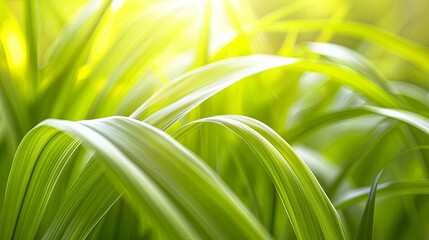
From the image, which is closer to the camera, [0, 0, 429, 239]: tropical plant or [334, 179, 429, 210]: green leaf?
[0, 0, 429, 239]: tropical plant

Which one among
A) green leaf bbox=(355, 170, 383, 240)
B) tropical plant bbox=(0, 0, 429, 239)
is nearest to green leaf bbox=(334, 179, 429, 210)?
tropical plant bbox=(0, 0, 429, 239)

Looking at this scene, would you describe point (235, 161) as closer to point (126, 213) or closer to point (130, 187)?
point (126, 213)

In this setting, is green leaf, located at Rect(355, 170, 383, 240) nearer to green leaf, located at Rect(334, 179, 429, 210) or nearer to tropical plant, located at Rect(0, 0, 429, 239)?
tropical plant, located at Rect(0, 0, 429, 239)

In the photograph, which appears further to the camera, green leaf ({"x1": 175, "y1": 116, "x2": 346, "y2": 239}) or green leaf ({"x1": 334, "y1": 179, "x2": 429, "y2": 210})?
green leaf ({"x1": 334, "y1": 179, "x2": 429, "y2": 210})

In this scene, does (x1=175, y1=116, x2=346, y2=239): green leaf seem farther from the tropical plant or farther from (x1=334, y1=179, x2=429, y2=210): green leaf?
(x1=334, y1=179, x2=429, y2=210): green leaf

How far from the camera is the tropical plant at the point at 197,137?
13.0 inches

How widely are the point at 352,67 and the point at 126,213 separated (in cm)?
25

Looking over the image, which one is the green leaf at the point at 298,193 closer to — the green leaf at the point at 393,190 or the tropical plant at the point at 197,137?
the tropical plant at the point at 197,137

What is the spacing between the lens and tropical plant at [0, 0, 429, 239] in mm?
329

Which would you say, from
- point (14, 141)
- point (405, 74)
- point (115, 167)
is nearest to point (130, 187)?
point (115, 167)

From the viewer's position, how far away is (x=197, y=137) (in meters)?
0.52

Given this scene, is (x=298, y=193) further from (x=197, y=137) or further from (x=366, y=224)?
(x=197, y=137)

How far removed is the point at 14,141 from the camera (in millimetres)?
518

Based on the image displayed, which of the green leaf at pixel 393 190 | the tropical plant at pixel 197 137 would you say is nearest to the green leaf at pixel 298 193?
the tropical plant at pixel 197 137
